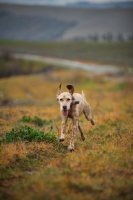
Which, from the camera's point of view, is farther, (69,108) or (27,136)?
(27,136)

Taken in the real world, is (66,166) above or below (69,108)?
below

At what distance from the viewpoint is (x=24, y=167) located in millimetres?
7199

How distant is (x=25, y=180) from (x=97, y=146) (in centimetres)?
309

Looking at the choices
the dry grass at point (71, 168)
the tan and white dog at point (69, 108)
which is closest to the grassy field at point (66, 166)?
the dry grass at point (71, 168)

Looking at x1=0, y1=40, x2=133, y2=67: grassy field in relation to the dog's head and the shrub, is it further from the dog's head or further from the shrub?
the dog's head

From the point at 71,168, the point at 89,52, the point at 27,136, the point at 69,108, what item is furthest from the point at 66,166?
the point at 89,52

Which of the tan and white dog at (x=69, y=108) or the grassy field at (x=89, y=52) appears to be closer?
the tan and white dog at (x=69, y=108)

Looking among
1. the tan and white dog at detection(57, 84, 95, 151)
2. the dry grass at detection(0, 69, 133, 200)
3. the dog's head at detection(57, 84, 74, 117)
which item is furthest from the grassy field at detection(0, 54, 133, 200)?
the dog's head at detection(57, 84, 74, 117)

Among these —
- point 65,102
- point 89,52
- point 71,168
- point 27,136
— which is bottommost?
point 71,168

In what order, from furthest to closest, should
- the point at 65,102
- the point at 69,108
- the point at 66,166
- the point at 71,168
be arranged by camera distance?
the point at 69,108 → the point at 65,102 → the point at 66,166 → the point at 71,168

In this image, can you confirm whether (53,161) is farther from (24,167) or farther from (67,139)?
(67,139)

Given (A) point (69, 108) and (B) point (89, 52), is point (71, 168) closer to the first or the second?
(A) point (69, 108)

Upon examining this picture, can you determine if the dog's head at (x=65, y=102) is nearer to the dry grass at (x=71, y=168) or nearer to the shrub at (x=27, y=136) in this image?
the dry grass at (x=71, y=168)

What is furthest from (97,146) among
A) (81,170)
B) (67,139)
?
(81,170)
